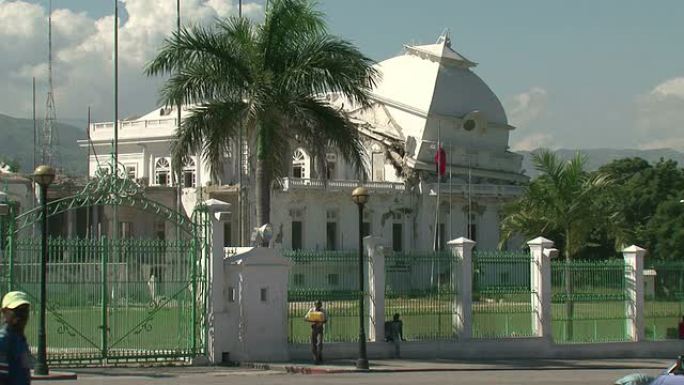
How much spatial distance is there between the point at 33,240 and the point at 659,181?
68.9 m

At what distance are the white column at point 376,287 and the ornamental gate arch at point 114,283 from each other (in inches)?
165

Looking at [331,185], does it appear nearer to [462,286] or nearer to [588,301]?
[588,301]

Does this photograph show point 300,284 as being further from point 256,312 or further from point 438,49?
point 438,49

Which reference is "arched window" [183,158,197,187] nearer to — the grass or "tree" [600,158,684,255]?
"tree" [600,158,684,255]

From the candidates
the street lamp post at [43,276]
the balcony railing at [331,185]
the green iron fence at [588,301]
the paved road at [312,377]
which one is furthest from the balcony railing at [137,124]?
the street lamp post at [43,276]

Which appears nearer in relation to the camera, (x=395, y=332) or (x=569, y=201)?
(x=395, y=332)

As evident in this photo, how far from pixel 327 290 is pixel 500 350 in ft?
17.2

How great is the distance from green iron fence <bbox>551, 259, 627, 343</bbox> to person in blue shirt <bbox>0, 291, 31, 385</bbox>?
24.2m

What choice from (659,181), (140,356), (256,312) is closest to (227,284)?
(256,312)

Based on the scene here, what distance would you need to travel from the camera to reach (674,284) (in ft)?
111

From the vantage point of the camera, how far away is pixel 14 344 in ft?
28.1

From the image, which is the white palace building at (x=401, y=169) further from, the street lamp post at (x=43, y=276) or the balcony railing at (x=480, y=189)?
the street lamp post at (x=43, y=276)

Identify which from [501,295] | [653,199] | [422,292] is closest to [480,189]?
[653,199]

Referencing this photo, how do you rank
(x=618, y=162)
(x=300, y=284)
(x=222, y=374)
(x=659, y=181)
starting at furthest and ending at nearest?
(x=618, y=162), (x=659, y=181), (x=300, y=284), (x=222, y=374)
